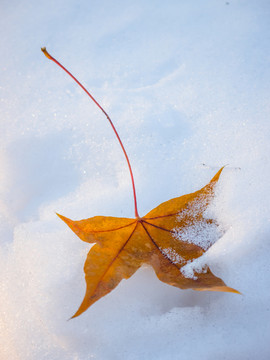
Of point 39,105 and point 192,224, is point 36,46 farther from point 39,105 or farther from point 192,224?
point 192,224

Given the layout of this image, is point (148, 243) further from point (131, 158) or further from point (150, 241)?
Result: point (131, 158)

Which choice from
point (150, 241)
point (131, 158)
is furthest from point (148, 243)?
point (131, 158)

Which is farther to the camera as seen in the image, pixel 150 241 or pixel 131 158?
pixel 131 158

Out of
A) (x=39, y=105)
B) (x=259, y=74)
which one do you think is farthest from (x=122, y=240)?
(x=259, y=74)
